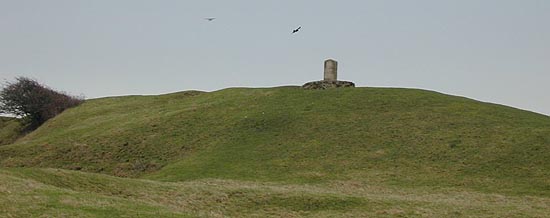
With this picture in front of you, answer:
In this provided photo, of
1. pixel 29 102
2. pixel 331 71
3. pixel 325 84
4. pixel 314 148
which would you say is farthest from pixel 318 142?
pixel 29 102

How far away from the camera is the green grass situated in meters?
67.1

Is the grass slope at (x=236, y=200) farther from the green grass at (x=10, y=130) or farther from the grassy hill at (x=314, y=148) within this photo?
the green grass at (x=10, y=130)

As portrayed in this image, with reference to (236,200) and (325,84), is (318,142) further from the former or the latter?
(325,84)

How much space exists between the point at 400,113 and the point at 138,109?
106 ft

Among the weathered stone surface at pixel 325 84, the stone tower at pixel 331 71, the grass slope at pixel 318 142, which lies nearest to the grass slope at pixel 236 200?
the grass slope at pixel 318 142

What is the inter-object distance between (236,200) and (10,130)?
174 feet

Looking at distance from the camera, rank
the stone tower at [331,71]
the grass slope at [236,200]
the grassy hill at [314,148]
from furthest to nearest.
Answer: the stone tower at [331,71], the grassy hill at [314,148], the grass slope at [236,200]

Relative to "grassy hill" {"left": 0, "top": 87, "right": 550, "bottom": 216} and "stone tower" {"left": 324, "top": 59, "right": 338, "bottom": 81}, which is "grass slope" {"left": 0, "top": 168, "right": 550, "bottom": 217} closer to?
"grassy hill" {"left": 0, "top": 87, "right": 550, "bottom": 216}

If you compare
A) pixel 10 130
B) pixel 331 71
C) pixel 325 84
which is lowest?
pixel 10 130

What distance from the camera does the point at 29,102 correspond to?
72438 mm

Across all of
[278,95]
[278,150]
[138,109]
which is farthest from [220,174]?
[138,109]

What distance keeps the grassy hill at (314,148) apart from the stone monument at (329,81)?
2065mm

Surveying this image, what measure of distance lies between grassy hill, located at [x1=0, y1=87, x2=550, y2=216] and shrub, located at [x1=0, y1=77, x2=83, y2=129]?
6.01 meters

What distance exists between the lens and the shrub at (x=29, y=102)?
71938mm
